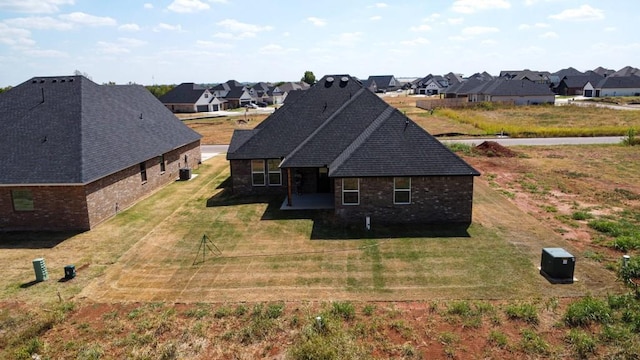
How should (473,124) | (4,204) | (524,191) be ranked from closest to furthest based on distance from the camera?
(4,204)
(524,191)
(473,124)

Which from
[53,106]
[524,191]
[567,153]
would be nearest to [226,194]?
[53,106]

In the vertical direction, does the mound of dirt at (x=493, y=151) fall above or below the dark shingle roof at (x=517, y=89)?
below

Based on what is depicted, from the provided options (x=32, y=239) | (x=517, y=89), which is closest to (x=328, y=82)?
(x=32, y=239)

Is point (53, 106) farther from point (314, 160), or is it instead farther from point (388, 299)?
point (388, 299)

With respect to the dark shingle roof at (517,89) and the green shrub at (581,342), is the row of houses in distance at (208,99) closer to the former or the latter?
the dark shingle roof at (517,89)

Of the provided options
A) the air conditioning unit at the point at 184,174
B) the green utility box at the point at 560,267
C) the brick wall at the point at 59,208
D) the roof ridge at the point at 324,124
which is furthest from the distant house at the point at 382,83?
the green utility box at the point at 560,267

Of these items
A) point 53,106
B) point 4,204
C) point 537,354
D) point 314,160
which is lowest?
point 537,354
